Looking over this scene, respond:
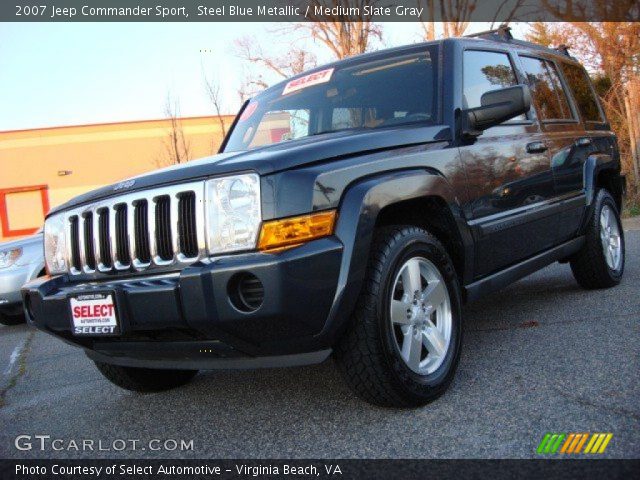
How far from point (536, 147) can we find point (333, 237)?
6.65ft

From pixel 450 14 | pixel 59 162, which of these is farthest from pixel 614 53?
pixel 59 162

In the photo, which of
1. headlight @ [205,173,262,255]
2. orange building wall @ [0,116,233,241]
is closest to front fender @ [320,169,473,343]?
headlight @ [205,173,262,255]

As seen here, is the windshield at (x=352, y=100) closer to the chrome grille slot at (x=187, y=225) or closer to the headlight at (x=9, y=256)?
the chrome grille slot at (x=187, y=225)

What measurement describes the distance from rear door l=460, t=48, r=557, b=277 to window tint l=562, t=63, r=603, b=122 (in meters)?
1.04

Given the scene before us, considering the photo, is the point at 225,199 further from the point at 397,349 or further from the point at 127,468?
the point at 127,468

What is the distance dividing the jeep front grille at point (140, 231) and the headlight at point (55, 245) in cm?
12

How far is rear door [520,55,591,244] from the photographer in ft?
13.6

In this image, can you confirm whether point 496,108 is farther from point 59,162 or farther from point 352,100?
point 59,162

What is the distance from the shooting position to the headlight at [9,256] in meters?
7.45

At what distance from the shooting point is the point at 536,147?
12.7 feet

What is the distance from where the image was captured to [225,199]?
2.46 m

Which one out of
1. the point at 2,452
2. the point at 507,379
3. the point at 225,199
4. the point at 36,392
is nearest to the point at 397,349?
the point at 507,379

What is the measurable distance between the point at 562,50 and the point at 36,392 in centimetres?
482

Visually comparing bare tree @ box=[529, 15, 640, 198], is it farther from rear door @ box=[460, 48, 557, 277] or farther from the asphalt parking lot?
rear door @ box=[460, 48, 557, 277]
